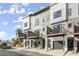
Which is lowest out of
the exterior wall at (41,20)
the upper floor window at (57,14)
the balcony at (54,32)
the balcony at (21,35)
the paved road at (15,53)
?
the paved road at (15,53)

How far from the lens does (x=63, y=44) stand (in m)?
10.8

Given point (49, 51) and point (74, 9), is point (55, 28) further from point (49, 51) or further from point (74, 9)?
point (49, 51)

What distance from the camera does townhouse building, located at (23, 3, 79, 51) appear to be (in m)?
10.8

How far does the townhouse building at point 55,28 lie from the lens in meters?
10.8

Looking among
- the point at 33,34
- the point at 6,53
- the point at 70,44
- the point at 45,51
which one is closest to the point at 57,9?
A: the point at 33,34

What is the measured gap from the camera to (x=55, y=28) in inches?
439

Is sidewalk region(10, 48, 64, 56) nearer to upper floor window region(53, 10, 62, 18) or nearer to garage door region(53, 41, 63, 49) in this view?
garage door region(53, 41, 63, 49)

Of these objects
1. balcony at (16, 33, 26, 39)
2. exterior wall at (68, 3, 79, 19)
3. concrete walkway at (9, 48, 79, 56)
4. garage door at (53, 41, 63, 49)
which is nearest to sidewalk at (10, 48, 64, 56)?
concrete walkway at (9, 48, 79, 56)

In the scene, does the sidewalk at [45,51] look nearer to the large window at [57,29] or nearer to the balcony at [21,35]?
Result: the balcony at [21,35]

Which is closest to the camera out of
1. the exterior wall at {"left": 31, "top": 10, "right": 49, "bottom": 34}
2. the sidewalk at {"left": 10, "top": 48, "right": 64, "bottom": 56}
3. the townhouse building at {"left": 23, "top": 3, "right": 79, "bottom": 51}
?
the sidewalk at {"left": 10, "top": 48, "right": 64, "bottom": 56}

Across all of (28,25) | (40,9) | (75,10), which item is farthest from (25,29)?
(75,10)

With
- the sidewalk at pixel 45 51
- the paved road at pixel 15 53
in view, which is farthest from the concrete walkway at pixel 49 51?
the paved road at pixel 15 53

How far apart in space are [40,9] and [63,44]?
56.1 inches

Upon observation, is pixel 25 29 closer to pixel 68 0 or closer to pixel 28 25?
pixel 28 25
